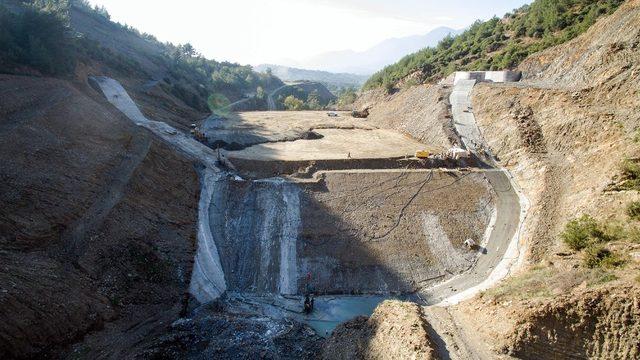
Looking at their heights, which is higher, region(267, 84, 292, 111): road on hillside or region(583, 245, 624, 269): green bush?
region(267, 84, 292, 111): road on hillside

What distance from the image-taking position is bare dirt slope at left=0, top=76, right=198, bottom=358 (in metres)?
13.0

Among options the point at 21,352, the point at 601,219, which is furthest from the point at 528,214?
the point at 21,352

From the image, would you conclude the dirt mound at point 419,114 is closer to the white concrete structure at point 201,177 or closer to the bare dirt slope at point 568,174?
the bare dirt slope at point 568,174

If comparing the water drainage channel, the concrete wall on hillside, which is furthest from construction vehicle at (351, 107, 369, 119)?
the water drainage channel

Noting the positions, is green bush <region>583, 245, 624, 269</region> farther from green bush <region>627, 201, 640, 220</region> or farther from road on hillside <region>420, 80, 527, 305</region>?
road on hillside <region>420, 80, 527, 305</region>

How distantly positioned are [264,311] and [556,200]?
689 inches

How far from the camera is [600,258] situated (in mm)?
14875

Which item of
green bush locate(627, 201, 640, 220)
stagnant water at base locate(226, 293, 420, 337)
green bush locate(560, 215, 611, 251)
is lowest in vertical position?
stagnant water at base locate(226, 293, 420, 337)

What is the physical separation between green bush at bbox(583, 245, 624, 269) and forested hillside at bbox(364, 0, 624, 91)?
27161 mm

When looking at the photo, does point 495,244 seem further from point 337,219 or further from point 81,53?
point 81,53

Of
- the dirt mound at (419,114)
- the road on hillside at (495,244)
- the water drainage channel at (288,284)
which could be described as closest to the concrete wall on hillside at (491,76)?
the dirt mound at (419,114)

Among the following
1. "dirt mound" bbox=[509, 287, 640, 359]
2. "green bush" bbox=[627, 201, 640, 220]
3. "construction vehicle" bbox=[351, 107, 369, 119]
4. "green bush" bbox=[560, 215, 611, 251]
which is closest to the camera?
"dirt mound" bbox=[509, 287, 640, 359]

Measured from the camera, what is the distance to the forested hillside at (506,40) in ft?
122

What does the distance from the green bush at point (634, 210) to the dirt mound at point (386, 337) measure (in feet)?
34.5
